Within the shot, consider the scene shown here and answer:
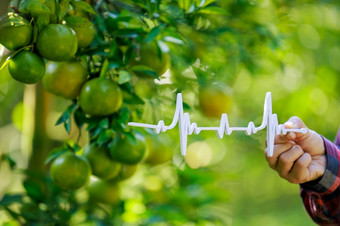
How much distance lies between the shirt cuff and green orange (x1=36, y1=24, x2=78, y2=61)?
1.24ft

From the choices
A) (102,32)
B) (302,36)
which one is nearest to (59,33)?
(102,32)

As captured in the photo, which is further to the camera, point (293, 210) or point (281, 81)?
point (293, 210)

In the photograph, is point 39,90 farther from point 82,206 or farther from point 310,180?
point 310,180

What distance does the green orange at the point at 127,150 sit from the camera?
2.43 ft

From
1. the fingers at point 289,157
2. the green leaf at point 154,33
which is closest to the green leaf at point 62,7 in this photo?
the green leaf at point 154,33

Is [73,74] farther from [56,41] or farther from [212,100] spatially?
[212,100]

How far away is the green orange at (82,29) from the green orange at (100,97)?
0.19ft

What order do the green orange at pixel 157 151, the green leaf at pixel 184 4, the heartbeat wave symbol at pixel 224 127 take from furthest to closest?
the green orange at pixel 157 151 → the green leaf at pixel 184 4 → the heartbeat wave symbol at pixel 224 127

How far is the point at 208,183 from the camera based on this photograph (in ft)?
4.15

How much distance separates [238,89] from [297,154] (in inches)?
52.0

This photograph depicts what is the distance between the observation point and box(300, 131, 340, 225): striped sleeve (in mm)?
676

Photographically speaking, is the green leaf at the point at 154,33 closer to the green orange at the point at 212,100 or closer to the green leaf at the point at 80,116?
the green leaf at the point at 80,116

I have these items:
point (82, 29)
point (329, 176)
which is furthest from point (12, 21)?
point (329, 176)

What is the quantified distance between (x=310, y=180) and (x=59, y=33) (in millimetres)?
406
